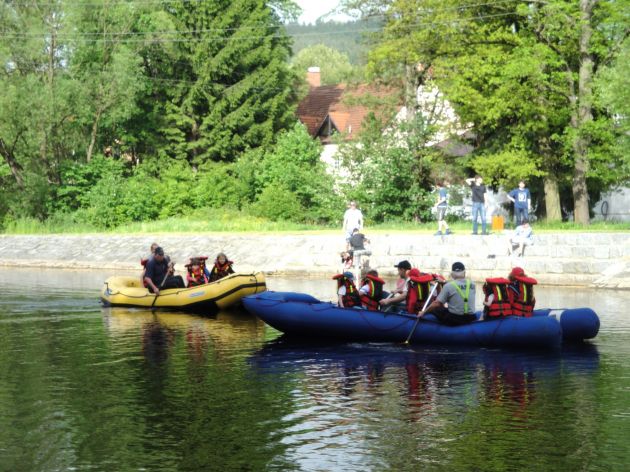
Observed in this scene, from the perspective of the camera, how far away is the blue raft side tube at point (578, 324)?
1970 centimetres

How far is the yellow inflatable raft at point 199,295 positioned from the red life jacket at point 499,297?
7.55m

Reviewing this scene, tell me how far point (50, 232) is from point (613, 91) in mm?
28005

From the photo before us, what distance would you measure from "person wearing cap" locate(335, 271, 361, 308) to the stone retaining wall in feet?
42.6

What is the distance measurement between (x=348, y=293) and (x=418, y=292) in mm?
1371

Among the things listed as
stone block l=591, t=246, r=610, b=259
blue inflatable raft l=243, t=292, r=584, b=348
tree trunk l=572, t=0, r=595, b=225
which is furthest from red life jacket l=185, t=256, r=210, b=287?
tree trunk l=572, t=0, r=595, b=225

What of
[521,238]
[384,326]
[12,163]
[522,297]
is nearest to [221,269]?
[384,326]

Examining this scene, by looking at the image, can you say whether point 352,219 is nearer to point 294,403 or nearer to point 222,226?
point 222,226

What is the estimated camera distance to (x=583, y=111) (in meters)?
40.9

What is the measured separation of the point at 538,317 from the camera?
18750mm

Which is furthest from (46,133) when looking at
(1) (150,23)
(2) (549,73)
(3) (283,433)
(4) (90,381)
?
(3) (283,433)

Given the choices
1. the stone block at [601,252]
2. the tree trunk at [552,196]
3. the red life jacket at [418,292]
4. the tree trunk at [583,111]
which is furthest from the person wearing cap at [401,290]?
the tree trunk at [552,196]

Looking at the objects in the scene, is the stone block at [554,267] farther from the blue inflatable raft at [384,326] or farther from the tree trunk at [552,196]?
the blue inflatable raft at [384,326]

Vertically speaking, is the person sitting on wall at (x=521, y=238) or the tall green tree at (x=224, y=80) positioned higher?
the tall green tree at (x=224, y=80)

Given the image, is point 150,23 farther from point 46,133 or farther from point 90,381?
point 90,381
